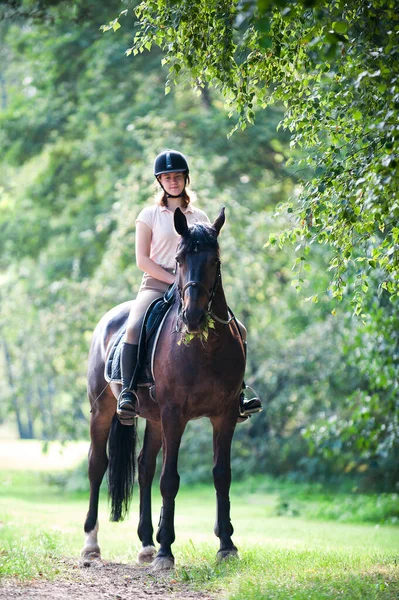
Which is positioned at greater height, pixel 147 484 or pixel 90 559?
pixel 147 484

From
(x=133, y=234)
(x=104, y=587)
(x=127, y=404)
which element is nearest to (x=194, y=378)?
(x=127, y=404)

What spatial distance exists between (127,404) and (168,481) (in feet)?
2.51

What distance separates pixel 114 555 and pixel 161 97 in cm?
1319

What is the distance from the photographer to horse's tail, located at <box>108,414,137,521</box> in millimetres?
8719

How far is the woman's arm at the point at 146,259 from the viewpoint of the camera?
25.1 feet

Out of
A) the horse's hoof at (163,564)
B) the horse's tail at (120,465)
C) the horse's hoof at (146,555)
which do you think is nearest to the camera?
the horse's hoof at (163,564)

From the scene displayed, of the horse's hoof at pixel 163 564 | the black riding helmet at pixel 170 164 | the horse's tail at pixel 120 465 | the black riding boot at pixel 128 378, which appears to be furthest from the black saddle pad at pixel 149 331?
the horse's hoof at pixel 163 564

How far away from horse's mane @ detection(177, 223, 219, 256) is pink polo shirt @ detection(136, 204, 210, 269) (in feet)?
2.92

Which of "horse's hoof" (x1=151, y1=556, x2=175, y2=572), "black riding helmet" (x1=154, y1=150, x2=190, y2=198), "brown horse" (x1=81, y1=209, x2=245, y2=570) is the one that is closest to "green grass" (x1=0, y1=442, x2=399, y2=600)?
"horse's hoof" (x1=151, y1=556, x2=175, y2=572)

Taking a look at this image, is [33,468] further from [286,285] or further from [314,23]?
[314,23]

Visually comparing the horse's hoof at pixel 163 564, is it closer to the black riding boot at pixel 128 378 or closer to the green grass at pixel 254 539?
the green grass at pixel 254 539

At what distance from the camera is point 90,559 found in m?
8.12

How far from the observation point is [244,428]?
61.5ft

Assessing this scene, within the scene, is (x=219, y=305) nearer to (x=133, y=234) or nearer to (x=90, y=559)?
A: (x=90, y=559)
